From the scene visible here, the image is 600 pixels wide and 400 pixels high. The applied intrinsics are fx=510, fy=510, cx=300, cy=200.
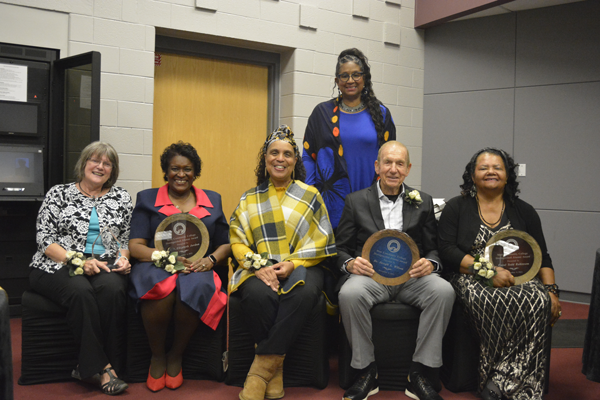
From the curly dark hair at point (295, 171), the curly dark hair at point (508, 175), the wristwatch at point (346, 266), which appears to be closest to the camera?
the wristwatch at point (346, 266)

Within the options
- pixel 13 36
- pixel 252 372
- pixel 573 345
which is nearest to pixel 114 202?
pixel 252 372

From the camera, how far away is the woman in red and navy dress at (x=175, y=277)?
2545mm

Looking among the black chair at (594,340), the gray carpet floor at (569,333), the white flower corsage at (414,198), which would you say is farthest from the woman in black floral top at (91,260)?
the gray carpet floor at (569,333)

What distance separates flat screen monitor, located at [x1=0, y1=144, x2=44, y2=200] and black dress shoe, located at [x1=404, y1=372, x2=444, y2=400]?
281cm

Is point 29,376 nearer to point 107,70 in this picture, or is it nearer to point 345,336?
point 345,336

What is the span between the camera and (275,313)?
A: 97.0 inches

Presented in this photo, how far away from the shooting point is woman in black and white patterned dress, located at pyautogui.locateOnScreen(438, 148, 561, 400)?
239cm

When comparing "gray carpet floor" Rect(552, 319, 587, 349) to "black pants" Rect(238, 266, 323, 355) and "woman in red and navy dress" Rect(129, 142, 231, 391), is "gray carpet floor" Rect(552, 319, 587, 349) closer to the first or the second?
"black pants" Rect(238, 266, 323, 355)

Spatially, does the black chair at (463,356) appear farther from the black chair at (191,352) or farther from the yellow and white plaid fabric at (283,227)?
the black chair at (191,352)

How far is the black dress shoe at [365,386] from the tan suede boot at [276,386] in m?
0.31

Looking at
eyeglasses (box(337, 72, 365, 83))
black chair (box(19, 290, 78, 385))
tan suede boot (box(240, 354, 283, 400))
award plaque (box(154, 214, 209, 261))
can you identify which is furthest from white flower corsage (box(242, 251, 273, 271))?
eyeglasses (box(337, 72, 365, 83))

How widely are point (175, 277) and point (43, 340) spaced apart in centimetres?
74

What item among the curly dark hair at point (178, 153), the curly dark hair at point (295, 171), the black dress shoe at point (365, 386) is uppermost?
the curly dark hair at point (178, 153)
